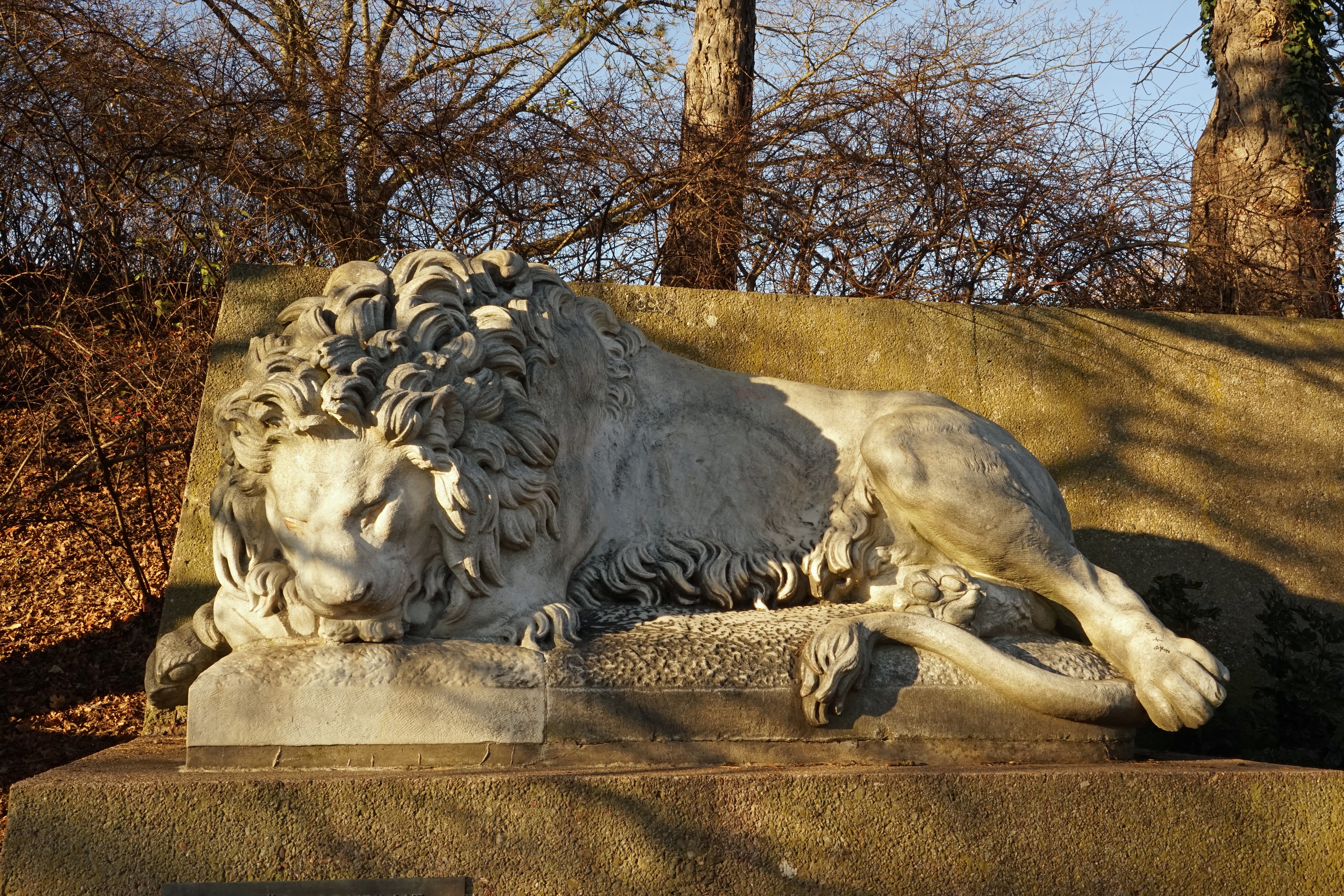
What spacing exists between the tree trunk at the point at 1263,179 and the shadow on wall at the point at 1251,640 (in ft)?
6.46

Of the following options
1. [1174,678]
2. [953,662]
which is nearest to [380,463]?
[953,662]

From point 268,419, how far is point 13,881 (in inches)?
46.1

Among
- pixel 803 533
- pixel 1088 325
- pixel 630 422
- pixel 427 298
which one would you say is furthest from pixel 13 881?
pixel 1088 325

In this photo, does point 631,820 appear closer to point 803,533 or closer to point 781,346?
point 803,533

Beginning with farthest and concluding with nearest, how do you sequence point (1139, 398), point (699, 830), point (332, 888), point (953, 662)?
point (1139, 398) < point (953, 662) < point (699, 830) < point (332, 888)

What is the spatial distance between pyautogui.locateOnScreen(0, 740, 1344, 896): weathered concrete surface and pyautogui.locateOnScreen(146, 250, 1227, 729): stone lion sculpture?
1.07 feet

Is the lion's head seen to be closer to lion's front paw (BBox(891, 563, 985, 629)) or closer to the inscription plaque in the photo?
the inscription plaque

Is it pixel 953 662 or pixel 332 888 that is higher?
pixel 953 662

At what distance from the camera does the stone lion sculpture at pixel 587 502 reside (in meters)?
3.07

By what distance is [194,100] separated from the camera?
6.61 meters

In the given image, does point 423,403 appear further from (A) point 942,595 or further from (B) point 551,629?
(A) point 942,595

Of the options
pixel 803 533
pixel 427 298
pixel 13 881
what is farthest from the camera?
pixel 803 533

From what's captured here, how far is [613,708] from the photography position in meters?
3.01

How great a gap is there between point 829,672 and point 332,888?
4.12 feet
